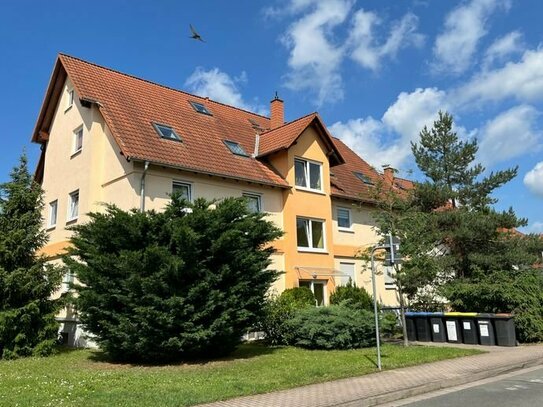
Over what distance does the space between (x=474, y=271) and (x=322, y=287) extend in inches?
252

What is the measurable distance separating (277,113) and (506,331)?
15.6 meters

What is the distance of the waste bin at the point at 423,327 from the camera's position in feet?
60.1

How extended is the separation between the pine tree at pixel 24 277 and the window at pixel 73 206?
3.40 m

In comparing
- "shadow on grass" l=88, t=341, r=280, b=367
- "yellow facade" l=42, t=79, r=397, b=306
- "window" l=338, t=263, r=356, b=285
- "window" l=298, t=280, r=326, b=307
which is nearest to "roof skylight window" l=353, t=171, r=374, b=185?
"yellow facade" l=42, t=79, r=397, b=306

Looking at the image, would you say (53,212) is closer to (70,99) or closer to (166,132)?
(70,99)

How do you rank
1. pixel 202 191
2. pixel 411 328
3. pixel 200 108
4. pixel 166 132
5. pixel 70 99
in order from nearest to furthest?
pixel 411 328
pixel 202 191
pixel 166 132
pixel 70 99
pixel 200 108

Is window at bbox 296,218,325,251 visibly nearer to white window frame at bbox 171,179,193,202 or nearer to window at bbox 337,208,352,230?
window at bbox 337,208,352,230

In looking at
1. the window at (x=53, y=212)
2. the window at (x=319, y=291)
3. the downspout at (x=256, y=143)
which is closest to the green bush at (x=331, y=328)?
the window at (x=319, y=291)

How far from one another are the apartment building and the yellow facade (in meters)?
0.04

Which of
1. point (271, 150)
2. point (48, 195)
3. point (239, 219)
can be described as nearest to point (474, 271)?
point (271, 150)

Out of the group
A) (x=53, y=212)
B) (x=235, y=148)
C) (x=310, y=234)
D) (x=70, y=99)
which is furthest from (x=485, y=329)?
(x=70, y=99)

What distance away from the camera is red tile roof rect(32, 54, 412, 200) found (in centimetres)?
1884

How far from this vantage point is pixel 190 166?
731 inches

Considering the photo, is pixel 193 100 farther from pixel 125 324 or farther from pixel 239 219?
pixel 125 324
